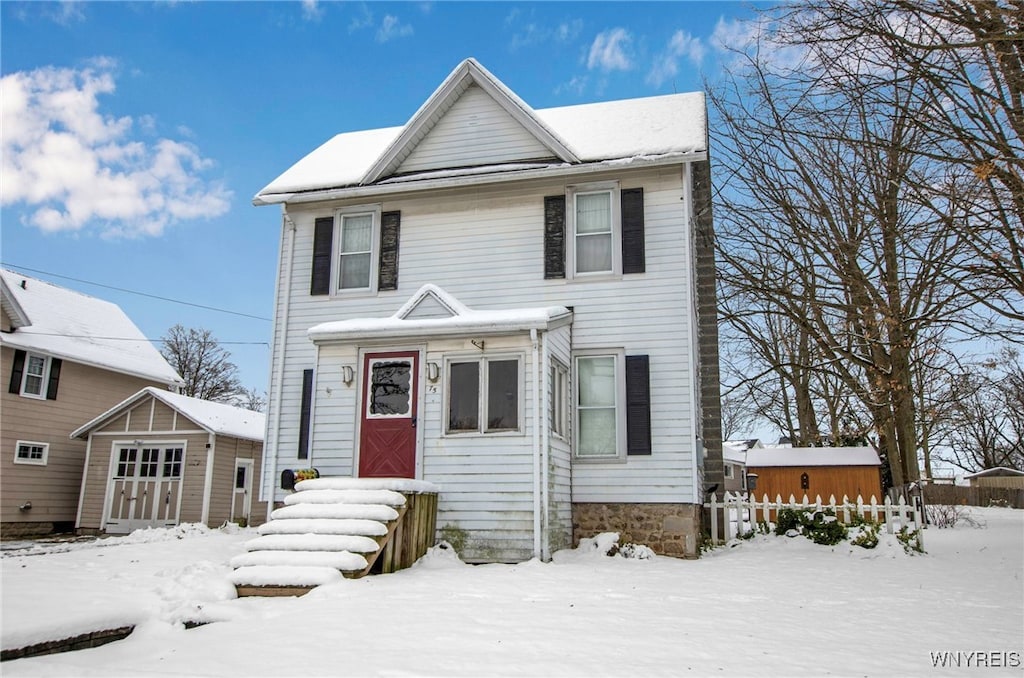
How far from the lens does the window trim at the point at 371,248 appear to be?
42.9 feet

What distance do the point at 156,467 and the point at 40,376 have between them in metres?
4.12

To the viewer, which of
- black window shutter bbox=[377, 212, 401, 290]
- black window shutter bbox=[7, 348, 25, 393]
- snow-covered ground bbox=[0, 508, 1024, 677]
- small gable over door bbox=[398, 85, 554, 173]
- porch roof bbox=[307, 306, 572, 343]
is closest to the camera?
snow-covered ground bbox=[0, 508, 1024, 677]

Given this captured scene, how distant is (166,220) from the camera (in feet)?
101

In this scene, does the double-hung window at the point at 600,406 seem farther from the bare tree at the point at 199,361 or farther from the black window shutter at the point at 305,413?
the bare tree at the point at 199,361

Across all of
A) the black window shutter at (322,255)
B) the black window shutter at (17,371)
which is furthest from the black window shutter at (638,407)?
the black window shutter at (17,371)

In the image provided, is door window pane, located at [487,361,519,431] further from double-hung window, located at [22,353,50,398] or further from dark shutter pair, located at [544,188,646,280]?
double-hung window, located at [22,353,50,398]

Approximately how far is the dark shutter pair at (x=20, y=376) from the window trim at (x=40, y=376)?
47mm

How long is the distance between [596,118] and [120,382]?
16.9 metres

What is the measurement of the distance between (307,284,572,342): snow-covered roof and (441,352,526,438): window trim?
38 cm

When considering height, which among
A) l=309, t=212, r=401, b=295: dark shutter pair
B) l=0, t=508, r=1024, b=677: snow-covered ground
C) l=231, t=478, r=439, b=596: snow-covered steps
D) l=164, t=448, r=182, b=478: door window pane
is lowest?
l=0, t=508, r=1024, b=677: snow-covered ground

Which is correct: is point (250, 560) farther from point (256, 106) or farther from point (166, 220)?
point (166, 220)

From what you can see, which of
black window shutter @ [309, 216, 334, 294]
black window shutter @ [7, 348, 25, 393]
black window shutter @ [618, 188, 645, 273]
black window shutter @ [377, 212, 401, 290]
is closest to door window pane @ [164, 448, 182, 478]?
black window shutter @ [7, 348, 25, 393]

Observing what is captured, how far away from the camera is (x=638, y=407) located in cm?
1134

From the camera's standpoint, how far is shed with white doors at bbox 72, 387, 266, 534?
18859 millimetres
